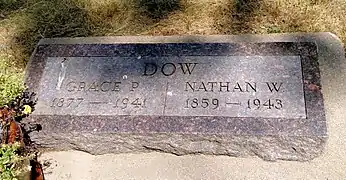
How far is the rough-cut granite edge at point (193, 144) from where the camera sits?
2547mm

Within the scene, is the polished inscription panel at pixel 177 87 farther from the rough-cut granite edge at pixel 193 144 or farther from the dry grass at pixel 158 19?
Answer: the dry grass at pixel 158 19

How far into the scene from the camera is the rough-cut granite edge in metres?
2.55

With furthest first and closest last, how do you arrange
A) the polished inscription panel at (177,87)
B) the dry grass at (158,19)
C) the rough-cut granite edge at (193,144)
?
the dry grass at (158,19) < the polished inscription panel at (177,87) < the rough-cut granite edge at (193,144)

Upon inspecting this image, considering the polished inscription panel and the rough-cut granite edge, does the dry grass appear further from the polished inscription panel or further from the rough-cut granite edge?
the rough-cut granite edge

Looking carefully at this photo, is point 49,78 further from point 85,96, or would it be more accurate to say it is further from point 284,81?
point 284,81

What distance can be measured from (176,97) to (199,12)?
2.90ft

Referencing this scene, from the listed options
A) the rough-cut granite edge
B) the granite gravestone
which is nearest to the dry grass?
the granite gravestone

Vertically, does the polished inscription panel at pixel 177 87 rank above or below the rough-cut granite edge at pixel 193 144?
above

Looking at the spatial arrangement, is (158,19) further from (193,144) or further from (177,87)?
(193,144)

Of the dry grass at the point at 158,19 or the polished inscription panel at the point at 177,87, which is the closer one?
the polished inscription panel at the point at 177,87

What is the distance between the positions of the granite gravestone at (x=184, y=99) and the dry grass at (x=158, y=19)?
0.29 metres

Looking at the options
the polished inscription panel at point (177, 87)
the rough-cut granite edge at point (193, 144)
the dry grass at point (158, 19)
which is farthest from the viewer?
the dry grass at point (158, 19)

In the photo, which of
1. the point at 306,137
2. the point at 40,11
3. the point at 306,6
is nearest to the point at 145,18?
the point at 40,11

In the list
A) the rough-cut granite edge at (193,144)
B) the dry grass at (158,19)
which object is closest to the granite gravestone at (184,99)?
the rough-cut granite edge at (193,144)
